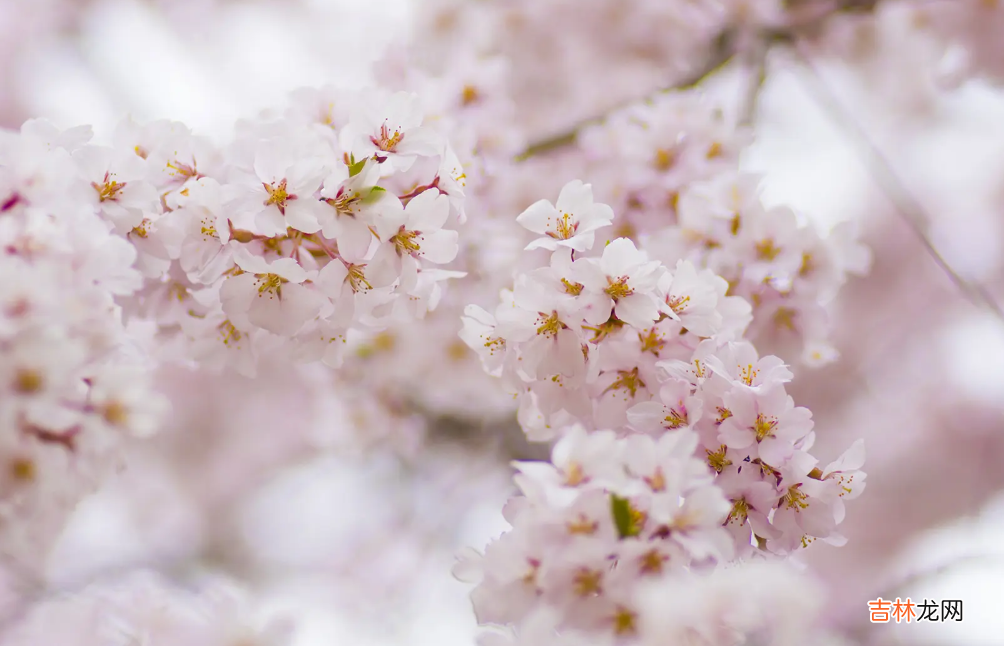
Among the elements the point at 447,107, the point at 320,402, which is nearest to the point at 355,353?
the point at 320,402

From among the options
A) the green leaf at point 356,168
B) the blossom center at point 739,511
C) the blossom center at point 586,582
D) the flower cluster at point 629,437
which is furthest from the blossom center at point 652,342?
the green leaf at point 356,168

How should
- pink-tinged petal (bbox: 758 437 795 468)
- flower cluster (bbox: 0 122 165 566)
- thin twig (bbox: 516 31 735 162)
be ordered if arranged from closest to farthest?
flower cluster (bbox: 0 122 165 566)
pink-tinged petal (bbox: 758 437 795 468)
thin twig (bbox: 516 31 735 162)

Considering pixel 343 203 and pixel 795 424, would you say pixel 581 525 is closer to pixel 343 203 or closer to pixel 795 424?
pixel 795 424

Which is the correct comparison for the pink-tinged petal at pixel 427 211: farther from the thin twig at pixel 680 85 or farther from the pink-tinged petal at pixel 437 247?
the thin twig at pixel 680 85


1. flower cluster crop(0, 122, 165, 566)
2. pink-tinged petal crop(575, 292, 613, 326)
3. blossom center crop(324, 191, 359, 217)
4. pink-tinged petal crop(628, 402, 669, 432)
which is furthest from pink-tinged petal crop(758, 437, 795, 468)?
flower cluster crop(0, 122, 165, 566)

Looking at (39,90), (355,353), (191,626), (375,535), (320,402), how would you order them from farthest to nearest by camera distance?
(39,90)
(375,535)
(320,402)
(355,353)
(191,626)

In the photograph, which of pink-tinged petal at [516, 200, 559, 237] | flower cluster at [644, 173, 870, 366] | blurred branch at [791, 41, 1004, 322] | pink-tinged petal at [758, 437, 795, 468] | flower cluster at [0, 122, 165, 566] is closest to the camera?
flower cluster at [0, 122, 165, 566]

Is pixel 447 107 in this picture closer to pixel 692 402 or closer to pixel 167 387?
pixel 692 402

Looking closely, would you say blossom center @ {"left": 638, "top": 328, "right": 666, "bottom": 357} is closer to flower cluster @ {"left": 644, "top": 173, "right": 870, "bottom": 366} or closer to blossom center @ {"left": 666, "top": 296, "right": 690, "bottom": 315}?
blossom center @ {"left": 666, "top": 296, "right": 690, "bottom": 315}
